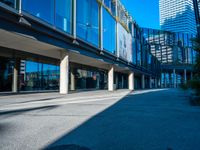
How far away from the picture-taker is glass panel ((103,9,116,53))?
27759mm

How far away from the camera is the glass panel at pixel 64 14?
17695mm

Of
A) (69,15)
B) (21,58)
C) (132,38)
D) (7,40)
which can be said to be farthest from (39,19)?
(132,38)

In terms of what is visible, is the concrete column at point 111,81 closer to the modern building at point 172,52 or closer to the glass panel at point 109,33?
the glass panel at point 109,33

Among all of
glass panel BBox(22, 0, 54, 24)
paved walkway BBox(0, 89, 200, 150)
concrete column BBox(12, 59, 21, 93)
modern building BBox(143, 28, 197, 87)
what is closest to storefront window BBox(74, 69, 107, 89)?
concrete column BBox(12, 59, 21, 93)

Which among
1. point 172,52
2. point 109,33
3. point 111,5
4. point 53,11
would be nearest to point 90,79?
point 109,33

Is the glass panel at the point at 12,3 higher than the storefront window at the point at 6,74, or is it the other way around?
the glass panel at the point at 12,3

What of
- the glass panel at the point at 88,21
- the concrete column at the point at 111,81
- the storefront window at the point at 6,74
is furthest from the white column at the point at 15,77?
the concrete column at the point at 111,81

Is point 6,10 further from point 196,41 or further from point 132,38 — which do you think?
point 132,38

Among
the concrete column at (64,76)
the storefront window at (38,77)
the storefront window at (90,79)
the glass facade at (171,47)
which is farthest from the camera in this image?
the glass facade at (171,47)

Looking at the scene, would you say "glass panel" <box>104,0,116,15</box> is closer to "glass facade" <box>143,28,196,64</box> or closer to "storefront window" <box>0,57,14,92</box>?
"storefront window" <box>0,57,14,92</box>

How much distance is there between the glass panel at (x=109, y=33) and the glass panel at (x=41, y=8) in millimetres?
11388

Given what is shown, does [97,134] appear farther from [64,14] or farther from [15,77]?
[15,77]

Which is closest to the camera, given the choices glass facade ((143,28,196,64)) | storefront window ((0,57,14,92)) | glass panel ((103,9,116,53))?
storefront window ((0,57,14,92))

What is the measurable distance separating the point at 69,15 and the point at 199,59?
11.4m
